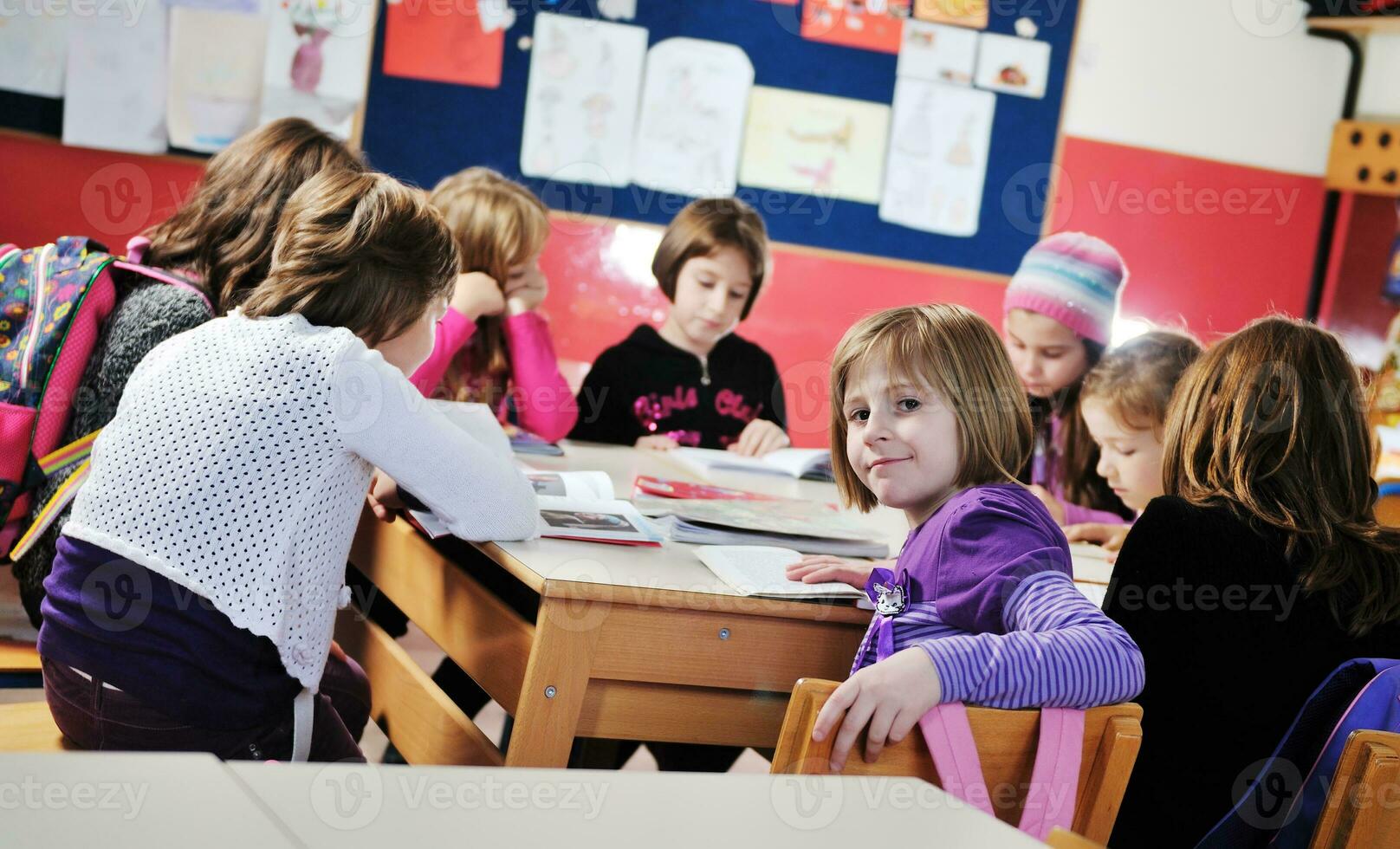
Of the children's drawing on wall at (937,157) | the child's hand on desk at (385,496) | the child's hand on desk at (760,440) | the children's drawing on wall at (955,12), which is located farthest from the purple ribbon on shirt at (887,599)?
the children's drawing on wall at (955,12)

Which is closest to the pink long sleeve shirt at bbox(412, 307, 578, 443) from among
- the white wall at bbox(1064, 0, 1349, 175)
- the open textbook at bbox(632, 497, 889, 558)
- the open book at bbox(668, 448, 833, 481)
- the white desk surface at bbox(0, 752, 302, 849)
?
the open book at bbox(668, 448, 833, 481)

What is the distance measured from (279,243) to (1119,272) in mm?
1755

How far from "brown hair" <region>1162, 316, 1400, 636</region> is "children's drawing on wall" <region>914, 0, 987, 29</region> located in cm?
259

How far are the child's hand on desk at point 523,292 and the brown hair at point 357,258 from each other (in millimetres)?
1071

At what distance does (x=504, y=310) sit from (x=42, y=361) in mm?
1105

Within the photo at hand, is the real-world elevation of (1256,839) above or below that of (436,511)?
below

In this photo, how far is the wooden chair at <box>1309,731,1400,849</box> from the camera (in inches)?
35.4

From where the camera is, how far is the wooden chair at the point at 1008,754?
856mm

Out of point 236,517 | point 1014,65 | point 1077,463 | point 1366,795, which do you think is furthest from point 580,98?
point 1366,795

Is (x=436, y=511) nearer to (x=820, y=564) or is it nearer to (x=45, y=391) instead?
(x=820, y=564)

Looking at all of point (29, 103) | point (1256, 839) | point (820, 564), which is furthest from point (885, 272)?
point (1256, 839)

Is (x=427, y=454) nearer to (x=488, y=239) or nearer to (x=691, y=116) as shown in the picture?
(x=488, y=239)

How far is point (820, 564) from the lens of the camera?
133 centimetres

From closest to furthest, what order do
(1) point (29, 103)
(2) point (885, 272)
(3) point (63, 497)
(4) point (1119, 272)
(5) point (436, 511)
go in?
1. (5) point (436, 511)
2. (3) point (63, 497)
3. (4) point (1119, 272)
4. (1) point (29, 103)
5. (2) point (885, 272)
